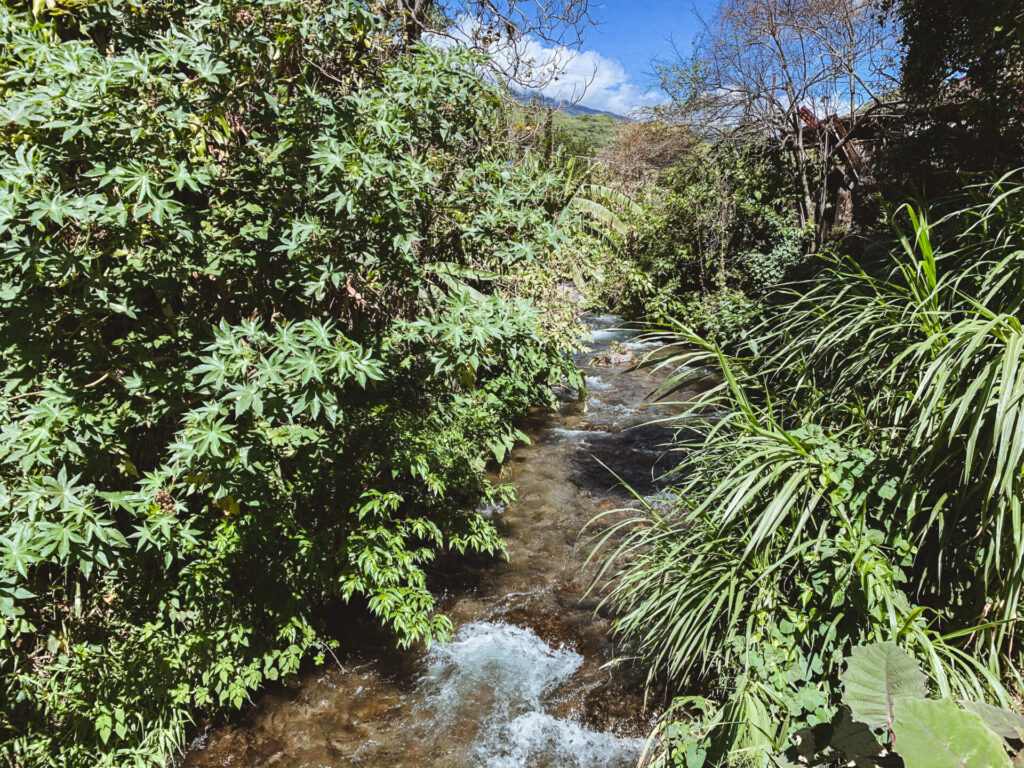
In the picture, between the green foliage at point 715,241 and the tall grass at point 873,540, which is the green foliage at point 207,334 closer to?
the tall grass at point 873,540

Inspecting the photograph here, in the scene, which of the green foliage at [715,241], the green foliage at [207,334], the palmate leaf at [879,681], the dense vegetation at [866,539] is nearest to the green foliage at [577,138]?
the green foliage at [715,241]

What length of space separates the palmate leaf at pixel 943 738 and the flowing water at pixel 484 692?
187 centimetres

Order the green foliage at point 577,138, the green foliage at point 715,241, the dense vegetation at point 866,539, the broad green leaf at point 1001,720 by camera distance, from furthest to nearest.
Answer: the green foliage at point 577,138 → the green foliage at point 715,241 → the dense vegetation at point 866,539 → the broad green leaf at point 1001,720

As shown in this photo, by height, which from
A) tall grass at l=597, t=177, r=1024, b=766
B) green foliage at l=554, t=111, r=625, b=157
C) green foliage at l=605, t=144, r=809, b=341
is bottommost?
tall grass at l=597, t=177, r=1024, b=766

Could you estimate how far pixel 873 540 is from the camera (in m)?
2.45

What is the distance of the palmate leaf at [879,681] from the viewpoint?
140 cm

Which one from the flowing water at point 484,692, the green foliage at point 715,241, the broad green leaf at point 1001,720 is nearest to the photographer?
the broad green leaf at point 1001,720

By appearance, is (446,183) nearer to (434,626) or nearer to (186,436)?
(186,436)

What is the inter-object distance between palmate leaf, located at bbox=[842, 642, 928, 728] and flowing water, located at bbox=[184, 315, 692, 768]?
1594mm

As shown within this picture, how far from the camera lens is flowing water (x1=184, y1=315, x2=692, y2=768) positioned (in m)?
3.44

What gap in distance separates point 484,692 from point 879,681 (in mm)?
3026

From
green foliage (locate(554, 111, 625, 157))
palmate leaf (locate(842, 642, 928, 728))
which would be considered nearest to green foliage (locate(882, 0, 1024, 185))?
→ green foliage (locate(554, 111, 625, 157))

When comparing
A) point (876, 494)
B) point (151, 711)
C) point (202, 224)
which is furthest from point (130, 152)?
point (876, 494)

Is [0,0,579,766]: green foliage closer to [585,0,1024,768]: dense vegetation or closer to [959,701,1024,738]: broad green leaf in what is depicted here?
[585,0,1024,768]: dense vegetation
